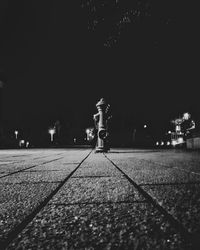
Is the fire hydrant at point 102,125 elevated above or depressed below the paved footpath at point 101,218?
above

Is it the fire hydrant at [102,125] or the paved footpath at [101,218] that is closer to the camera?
the paved footpath at [101,218]

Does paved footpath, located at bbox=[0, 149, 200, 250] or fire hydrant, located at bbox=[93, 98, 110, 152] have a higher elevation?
fire hydrant, located at bbox=[93, 98, 110, 152]

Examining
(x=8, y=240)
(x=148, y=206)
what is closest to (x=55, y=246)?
(x=8, y=240)

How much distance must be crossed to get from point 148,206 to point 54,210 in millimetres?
545

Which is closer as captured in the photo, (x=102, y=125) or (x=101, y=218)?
(x=101, y=218)

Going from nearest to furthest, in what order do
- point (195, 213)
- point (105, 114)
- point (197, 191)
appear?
1. point (195, 213)
2. point (197, 191)
3. point (105, 114)

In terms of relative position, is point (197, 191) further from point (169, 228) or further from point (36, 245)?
point (36, 245)

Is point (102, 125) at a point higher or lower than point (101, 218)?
higher

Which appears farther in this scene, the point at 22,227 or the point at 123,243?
the point at 22,227

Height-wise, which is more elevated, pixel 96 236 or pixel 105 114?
pixel 105 114

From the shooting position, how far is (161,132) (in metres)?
54.2

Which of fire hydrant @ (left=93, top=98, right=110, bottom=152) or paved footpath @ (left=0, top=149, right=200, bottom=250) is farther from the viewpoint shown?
fire hydrant @ (left=93, top=98, right=110, bottom=152)

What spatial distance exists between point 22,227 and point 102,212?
42 centimetres

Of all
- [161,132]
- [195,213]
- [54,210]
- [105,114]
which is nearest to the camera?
[195,213]
